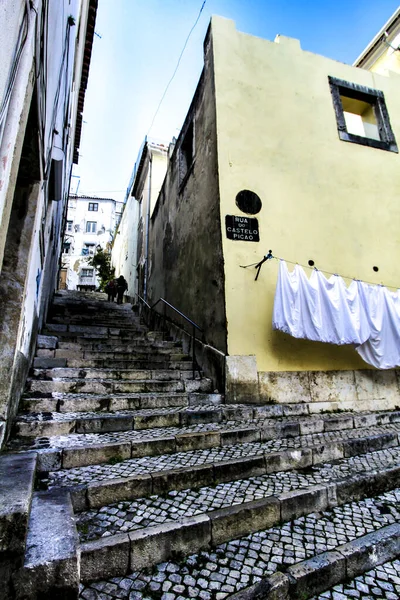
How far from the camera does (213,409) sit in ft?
16.1

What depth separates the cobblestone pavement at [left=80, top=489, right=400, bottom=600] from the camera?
6.32 feet

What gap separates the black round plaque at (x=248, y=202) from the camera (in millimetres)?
6770

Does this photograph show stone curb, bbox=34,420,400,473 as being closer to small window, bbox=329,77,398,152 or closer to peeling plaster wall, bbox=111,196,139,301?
small window, bbox=329,77,398,152

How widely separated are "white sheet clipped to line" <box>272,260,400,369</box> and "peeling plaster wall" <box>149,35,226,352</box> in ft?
4.14

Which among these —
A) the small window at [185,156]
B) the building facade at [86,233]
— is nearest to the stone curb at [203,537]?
the small window at [185,156]

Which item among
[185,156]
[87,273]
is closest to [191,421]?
[185,156]

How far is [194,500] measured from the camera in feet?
9.11

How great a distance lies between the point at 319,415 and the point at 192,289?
4.21 m

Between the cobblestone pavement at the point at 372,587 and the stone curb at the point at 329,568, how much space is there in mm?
33

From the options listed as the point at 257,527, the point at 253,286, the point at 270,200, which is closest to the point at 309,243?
the point at 270,200

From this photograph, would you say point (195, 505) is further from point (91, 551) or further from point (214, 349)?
point (214, 349)

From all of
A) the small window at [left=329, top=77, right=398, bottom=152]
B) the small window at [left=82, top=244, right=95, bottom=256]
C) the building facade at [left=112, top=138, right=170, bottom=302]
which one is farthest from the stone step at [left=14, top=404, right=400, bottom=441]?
the small window at [left=82, top=244, right=95, bottom=256]

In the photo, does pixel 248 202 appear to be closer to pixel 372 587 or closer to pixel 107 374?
pixel 107 374

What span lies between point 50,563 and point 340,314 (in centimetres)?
578
